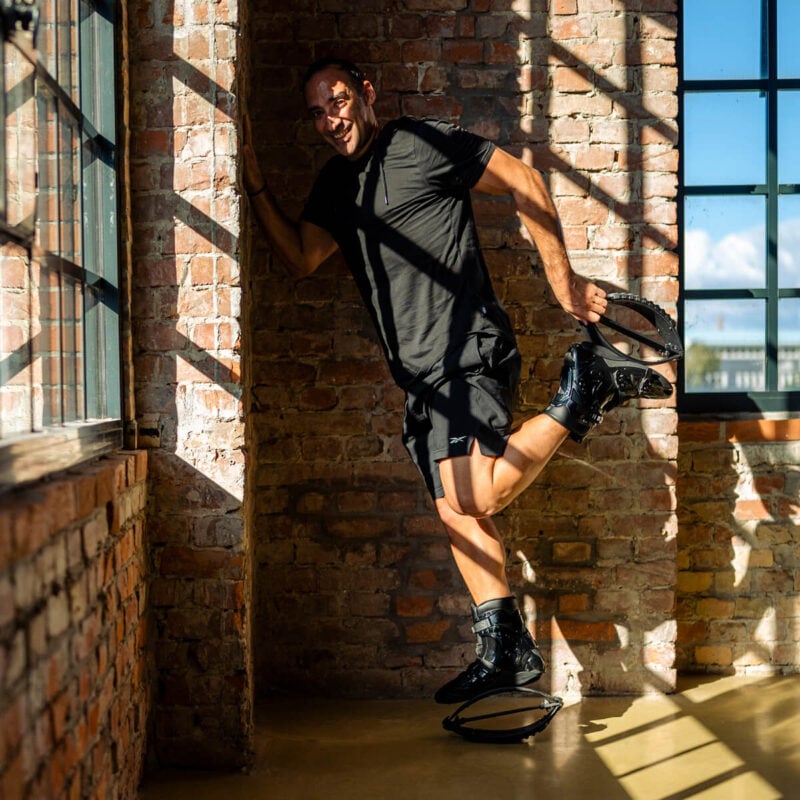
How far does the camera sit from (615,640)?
307cm

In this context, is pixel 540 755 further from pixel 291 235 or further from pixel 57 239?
pixel 57 239

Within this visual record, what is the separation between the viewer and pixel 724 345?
3.32 metres

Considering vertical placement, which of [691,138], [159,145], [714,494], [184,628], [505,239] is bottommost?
[184,628]

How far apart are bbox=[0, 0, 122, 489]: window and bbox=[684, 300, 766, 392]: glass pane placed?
208 centimetres

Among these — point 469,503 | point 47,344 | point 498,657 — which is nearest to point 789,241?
point 469,503

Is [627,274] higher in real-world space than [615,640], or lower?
higher

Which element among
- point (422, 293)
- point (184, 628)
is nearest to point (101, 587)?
point (184, 628)

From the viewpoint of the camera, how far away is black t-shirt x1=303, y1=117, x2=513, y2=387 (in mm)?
2680

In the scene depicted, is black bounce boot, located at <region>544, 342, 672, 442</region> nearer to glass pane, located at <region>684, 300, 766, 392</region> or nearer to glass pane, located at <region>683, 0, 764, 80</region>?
glass pane, located at <region>684, 300, 766, 392</region>

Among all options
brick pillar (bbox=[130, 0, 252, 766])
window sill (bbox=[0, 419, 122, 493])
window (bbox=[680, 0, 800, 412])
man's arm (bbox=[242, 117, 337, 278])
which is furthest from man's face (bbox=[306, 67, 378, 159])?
window (bbox=[680, 0, 800, 412])

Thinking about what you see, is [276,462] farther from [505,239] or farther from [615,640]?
[615,640]

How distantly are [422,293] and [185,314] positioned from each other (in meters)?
0.71

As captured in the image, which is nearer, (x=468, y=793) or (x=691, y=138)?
(x=468, y=793)

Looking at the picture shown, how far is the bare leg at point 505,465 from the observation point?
8.57 feet
